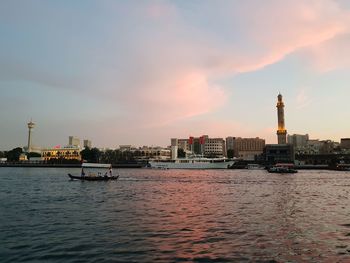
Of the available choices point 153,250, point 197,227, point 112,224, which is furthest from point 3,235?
point 197,227

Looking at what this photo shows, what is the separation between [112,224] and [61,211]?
1032 centimetres

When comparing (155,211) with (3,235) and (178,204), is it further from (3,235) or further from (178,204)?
(3,235)

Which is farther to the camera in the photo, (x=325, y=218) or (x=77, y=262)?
(x=325, y=218)

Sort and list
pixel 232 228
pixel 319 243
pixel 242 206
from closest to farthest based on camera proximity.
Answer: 1. pixel 319 243
2. pixel 232 228
3. pixel 242 206

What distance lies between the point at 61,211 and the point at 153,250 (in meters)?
19.3

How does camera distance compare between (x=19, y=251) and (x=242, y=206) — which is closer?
(x=19, y=251)

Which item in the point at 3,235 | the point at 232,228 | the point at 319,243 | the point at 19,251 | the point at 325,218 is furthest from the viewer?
the point at 325,218

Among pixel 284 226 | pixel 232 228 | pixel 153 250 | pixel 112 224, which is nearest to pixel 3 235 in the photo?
pixel 112 224

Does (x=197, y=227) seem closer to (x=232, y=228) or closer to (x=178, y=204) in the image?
(x=232, y=228)

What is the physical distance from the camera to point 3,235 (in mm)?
25344

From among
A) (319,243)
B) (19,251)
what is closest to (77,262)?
(19,251)

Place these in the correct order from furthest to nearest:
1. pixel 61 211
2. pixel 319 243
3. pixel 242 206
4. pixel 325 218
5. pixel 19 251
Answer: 1. pixel 242 206
2. pixel 61 211
3. pixel 325 218
4. pixel 319 243
5. pixel 19 251

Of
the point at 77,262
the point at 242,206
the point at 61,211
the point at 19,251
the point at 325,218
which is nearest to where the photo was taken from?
the point at 77,262

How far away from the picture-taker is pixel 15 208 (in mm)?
39562
